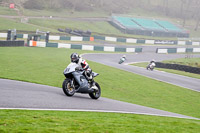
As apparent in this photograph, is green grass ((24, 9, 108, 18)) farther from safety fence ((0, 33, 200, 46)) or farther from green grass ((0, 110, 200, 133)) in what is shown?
green grass ((0, 110, 200, 133))

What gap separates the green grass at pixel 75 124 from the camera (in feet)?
23.0

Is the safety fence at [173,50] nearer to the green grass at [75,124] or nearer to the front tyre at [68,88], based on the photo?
the front tyre at [68,88]

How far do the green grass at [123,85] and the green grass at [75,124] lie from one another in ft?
21.7

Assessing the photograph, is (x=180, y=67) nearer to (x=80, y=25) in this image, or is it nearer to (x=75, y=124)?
(x=75, y=124)

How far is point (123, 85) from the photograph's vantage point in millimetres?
20328

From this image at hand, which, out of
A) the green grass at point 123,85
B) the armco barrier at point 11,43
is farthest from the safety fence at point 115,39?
the green grass at point 123,85

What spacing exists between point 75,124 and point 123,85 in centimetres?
1279

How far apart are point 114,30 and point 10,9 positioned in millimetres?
21911

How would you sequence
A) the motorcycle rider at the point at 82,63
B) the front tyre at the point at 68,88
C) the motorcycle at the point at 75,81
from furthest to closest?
the motorcycle rider at the point at 82,63, the motorcycle at the point at 75,81, the front tyre at the point at 68,88

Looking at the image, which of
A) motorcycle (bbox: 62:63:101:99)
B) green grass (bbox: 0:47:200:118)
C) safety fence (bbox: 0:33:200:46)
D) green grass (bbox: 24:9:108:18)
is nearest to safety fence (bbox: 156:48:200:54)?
safety fence (bbox: 0:33:200:46)

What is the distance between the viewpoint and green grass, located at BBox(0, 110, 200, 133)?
7.00m

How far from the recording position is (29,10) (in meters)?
68.8

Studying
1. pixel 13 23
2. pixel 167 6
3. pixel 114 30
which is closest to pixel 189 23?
pixel 167 6

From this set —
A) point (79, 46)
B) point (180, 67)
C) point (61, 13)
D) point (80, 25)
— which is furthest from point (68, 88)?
point (61, 13)
